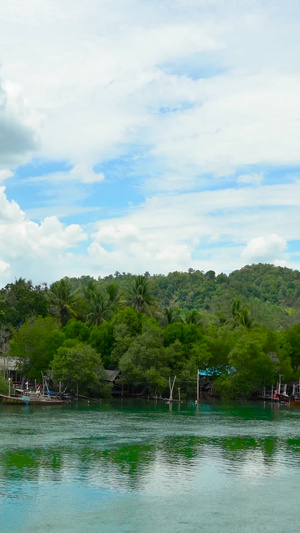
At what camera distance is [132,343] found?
3167 inches

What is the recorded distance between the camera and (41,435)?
156 feet

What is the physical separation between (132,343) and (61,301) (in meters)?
16.6

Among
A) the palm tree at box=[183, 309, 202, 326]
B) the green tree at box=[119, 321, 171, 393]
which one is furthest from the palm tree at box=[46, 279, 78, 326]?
the palm tree at box=[183, 309, 202, 326]

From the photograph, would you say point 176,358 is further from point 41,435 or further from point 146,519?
point 146,519

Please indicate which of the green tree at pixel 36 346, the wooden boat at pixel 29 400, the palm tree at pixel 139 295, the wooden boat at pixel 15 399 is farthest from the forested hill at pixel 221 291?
the wooden boat at pixel 15 399

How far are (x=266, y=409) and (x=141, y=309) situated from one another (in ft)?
80.5

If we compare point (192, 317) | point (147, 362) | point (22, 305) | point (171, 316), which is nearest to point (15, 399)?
point (147, 362)

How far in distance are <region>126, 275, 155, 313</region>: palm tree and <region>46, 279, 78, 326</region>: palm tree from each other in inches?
317

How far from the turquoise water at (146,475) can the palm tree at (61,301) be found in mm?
33491

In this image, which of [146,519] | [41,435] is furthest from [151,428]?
[146,519]

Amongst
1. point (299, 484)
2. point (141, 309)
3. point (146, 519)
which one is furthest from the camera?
point (141, 309)

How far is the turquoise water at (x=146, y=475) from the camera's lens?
27.0 meters

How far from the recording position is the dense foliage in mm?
79062

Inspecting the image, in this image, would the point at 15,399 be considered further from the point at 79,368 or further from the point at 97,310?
the point at 97,310
